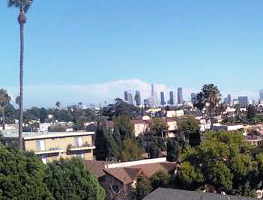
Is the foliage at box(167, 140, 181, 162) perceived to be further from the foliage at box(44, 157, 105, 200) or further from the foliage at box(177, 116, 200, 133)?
the foliage at box(44, 157, 105, 200)

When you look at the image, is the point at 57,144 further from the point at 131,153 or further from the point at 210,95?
the point at 210,95

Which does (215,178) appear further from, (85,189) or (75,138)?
(75,138)

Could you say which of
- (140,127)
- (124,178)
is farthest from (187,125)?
(124,178)

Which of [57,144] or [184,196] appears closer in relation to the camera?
[184,196]

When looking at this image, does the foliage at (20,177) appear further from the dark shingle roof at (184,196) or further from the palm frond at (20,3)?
the palm frond at (20,3)

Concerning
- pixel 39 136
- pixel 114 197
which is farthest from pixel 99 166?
pixel 39 136

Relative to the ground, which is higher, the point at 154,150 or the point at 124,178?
the point at 154,150
